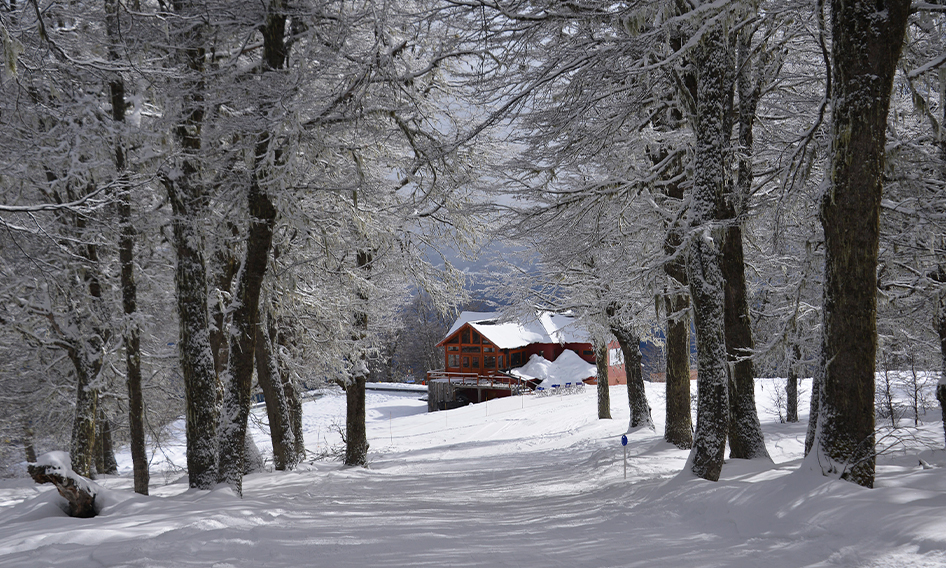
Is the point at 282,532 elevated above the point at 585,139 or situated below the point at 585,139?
below

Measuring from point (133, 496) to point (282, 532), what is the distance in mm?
2080

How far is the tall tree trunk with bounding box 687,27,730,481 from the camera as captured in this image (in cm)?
744

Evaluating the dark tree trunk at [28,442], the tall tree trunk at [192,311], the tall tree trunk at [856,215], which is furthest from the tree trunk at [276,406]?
the dark tree trunk at [28,442]

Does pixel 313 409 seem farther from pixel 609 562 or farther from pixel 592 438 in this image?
pixel 609 562

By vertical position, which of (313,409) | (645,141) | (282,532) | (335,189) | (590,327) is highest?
(645,141)

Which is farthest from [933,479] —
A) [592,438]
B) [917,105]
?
[592,438]

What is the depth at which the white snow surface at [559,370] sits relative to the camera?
45094 millimetres

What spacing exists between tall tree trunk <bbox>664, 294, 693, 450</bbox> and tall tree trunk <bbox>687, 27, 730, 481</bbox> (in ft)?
16.4

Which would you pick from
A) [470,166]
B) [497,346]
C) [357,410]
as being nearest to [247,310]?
[470,166]

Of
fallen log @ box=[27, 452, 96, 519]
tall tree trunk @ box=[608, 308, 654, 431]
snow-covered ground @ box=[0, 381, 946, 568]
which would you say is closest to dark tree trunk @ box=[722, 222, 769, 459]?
snow-covered ground @ box=[0, 381, 946, 568]

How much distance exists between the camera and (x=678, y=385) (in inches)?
507

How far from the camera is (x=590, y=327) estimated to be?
2011 centimetres

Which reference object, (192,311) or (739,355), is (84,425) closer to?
(192,311)

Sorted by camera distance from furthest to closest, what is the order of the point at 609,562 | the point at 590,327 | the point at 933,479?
the point at 590,327 < the point at 933,479 < the point at 609,562
